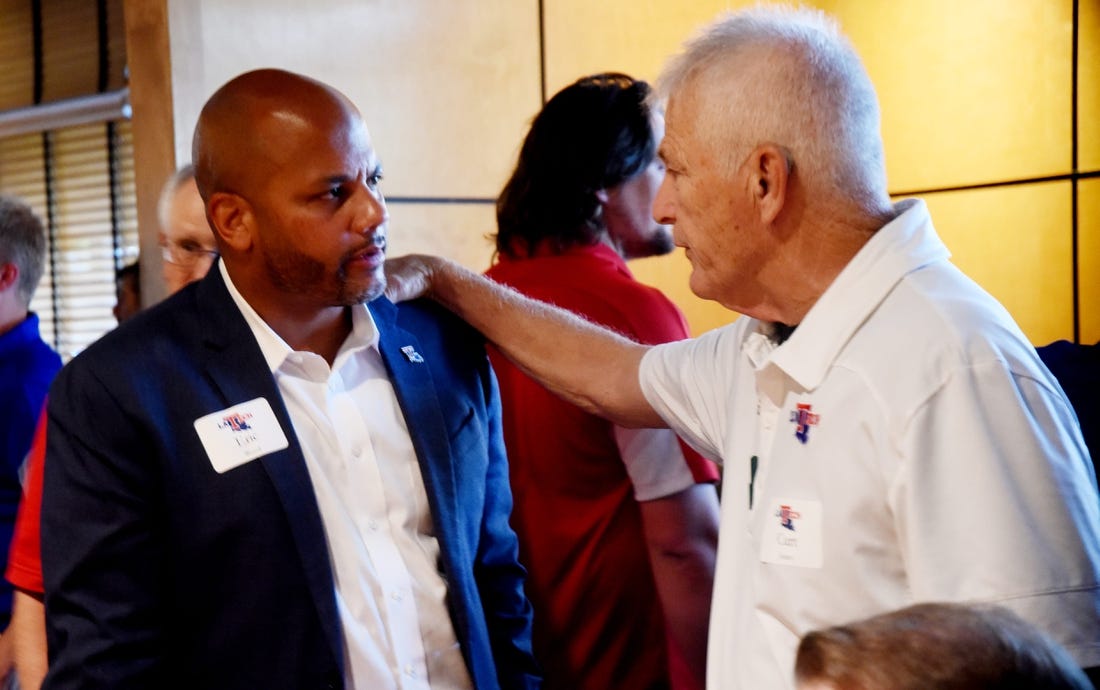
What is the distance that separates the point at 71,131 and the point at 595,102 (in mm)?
4025

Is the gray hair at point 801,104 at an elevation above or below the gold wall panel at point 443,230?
above

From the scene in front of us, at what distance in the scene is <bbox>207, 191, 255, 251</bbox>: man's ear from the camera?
4.97ft

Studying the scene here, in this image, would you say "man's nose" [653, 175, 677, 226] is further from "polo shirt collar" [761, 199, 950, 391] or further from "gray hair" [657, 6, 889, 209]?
"polo shirt collar" [761, 199, 950, 391]

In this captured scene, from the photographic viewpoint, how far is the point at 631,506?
2154 mm

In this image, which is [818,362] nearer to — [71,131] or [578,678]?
[578,678]

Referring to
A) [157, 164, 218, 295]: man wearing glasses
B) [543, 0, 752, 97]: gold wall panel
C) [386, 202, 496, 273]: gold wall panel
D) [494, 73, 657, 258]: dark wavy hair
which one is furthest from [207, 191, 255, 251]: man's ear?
[543, 0, 752, 97]: gold wall panel

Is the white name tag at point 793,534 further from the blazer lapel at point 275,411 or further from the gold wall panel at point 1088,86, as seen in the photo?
the gold wall panel at point 1088,86

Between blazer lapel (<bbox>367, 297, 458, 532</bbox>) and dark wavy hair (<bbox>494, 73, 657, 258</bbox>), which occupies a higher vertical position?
dark wavy hair (<bbox>494, 73, 657, 258</bbox>)

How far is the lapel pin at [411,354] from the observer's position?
1622 mm

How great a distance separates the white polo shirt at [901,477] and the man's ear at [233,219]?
2.49 feet

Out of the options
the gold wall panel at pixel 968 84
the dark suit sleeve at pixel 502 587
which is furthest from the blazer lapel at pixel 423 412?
the gold wall panel at pixel 968 84

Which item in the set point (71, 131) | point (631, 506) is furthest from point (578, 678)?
point (71, 131)

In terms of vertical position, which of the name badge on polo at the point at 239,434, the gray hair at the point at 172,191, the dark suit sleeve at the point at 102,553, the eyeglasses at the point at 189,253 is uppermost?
the gray hair at the point at 172,191

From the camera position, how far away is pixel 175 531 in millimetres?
1350
